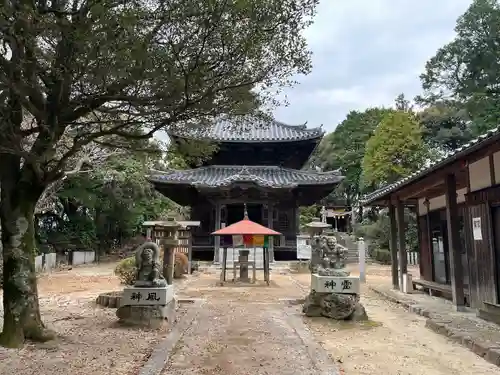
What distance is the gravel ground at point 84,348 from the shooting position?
16.9 feet

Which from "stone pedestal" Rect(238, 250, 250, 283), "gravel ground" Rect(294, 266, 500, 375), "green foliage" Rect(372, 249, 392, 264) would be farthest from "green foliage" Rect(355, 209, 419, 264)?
"gravel ground" Rect(294, 266, 500, 375)

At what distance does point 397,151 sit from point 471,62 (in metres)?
17.5

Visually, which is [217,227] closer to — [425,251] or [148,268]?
[425,251]

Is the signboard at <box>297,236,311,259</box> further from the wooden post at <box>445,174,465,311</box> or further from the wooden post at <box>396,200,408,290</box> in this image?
the wooden post at <box>445,174,465,311</box>

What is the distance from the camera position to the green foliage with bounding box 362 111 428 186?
27.8 m

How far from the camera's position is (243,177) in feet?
70.0

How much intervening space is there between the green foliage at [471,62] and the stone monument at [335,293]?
3177cm

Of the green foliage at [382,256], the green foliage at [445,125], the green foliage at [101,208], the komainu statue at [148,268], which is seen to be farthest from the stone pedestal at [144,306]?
the green foliage at [445,125]

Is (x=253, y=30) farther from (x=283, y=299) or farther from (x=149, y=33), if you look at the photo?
(x=283, y=299)

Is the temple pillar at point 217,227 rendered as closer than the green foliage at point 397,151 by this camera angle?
Yes

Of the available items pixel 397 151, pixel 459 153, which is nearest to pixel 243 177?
pixel 397 151

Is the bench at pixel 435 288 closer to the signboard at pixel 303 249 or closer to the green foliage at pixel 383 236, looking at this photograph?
the signboard at pixel 303 249

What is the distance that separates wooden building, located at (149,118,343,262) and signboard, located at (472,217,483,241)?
43.9 ft

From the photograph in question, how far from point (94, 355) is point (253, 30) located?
4655mm
